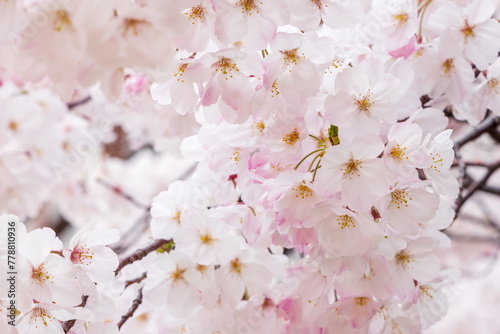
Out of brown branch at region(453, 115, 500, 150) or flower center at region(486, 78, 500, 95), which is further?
brown branch at region(453, 115, 500, 150)

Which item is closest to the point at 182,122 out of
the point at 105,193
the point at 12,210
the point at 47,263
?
the point at 47,263

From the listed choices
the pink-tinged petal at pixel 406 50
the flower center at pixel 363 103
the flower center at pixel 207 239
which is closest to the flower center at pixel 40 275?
the flower center at pixel 207 239

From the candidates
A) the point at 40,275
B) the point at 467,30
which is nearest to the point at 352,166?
the point at 467,30

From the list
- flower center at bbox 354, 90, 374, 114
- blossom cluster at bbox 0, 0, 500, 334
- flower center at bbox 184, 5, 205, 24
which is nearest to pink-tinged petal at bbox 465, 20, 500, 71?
blossom cluster at bbox 0, 0, 500, 334

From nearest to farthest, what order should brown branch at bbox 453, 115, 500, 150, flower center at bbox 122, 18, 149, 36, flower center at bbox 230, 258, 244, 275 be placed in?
flower center at bbox 122, 18, 149, 36 → flower center at bbox 230, 258, 244, 275 → brown branch at bbox 453, 115, 500, 150

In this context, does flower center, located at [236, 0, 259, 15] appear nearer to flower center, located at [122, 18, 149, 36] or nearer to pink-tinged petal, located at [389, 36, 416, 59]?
flower center, located at [122, 18, 149, 36]

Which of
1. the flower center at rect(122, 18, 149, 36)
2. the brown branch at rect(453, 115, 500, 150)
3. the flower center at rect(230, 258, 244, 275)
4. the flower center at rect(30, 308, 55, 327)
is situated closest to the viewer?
the flower center at rect(122, 18, 149, 36)
